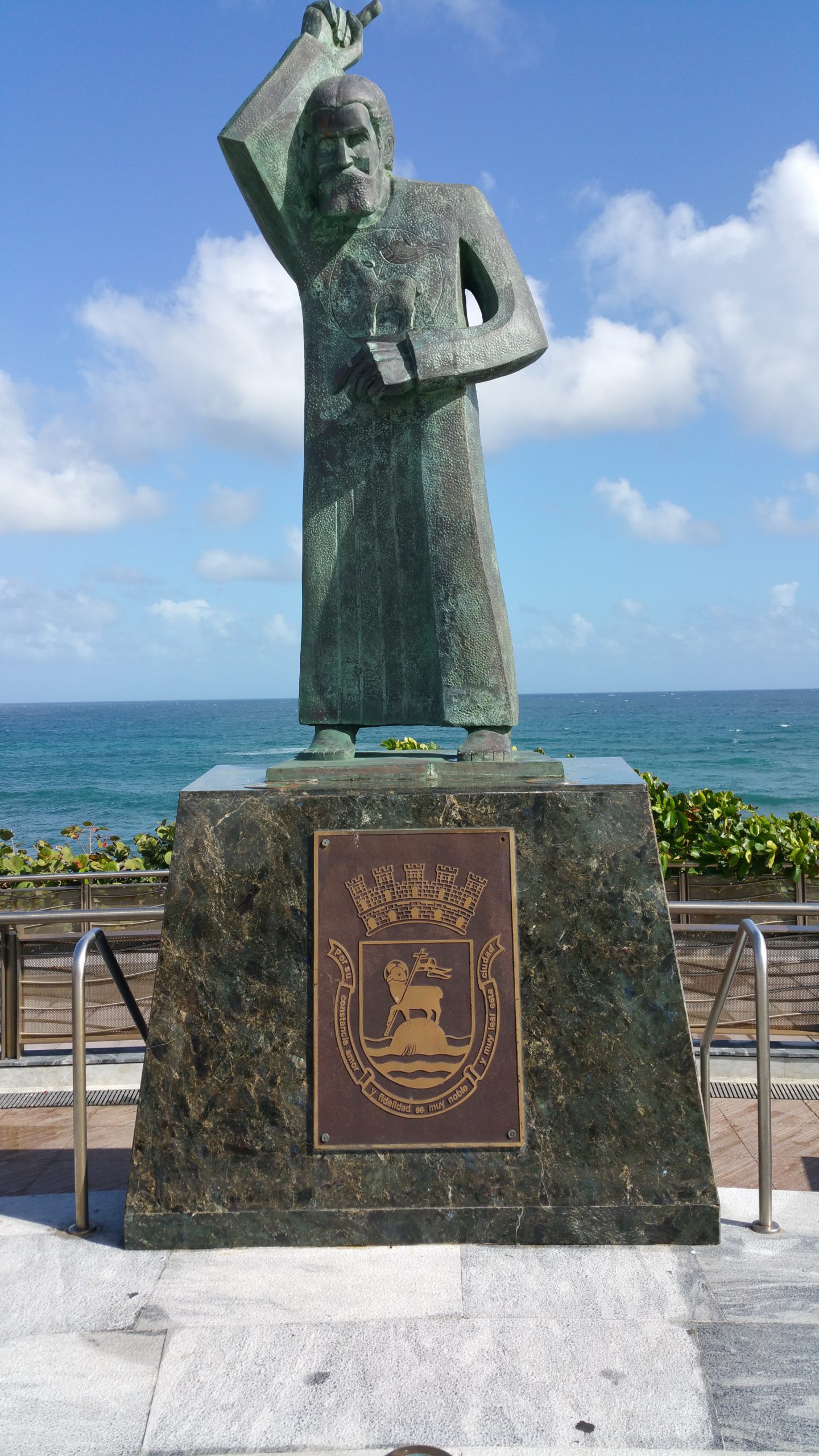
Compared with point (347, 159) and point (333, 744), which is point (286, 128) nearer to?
point (347, 159)

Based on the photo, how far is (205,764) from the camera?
48500mm

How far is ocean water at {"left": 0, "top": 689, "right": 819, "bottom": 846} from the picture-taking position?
32969mm

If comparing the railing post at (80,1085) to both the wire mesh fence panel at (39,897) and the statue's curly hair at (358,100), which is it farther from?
the statue's curly hair at (358,100)

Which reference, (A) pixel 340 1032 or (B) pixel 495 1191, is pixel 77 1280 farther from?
(B) pixel 495 1191

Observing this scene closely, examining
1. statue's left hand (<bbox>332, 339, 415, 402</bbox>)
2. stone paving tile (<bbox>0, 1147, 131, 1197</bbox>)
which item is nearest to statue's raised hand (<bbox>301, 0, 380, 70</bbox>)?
statue's left hand (<bbox>332, 339, 415, 402</bbox>)

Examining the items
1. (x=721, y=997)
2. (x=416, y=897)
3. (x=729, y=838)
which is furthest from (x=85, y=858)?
(x=721, y=997)

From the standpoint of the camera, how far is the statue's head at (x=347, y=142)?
10.3 ft

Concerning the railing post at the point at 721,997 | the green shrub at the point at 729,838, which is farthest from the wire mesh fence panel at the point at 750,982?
the railing post at the point at 721,997

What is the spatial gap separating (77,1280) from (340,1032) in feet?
2.83

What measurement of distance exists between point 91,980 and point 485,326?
10.7 ft

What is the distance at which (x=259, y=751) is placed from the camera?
170 inches

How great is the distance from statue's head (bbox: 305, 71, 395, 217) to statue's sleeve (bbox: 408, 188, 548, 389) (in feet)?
0.99

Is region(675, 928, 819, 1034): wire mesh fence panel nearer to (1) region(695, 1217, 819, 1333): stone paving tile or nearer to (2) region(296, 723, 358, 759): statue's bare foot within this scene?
(1) region(695, 1217, 819, 1333): stone paving tile

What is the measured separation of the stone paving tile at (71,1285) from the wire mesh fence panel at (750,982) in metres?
2.84
